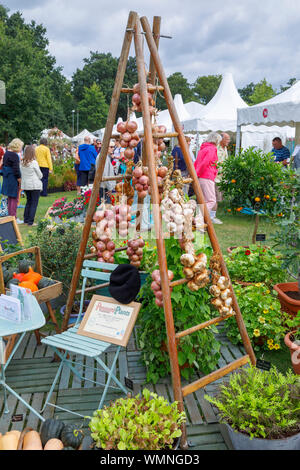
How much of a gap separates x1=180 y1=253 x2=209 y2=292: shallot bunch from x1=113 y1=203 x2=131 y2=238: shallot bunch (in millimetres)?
724

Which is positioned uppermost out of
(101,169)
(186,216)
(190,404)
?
(101,169)

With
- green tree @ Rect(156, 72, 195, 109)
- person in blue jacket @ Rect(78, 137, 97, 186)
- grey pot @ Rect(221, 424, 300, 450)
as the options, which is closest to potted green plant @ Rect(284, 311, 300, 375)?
grey pot @ Rect(221, 424, 300, 450)

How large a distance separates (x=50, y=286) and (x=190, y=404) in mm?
1525

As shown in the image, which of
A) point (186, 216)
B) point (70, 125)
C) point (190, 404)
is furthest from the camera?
point (70, 125)

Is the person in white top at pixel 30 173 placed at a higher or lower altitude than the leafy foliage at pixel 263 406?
higher

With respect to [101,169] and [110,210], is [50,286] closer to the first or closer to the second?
[110,210]

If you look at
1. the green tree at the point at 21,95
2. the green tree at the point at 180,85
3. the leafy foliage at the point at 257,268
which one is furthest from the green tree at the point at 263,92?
the leafy foliage at the point at 257,268

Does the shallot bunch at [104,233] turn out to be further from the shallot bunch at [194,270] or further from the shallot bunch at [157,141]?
the shallot bunch at [194,270]

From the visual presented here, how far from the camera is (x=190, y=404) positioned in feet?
9.59

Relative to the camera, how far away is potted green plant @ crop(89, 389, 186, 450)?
1998mm

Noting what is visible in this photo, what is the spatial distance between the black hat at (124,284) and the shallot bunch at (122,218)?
39 centimetres

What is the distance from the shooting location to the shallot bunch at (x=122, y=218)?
323cm

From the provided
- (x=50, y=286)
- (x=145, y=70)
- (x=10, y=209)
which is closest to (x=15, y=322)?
(x=50, y=286)

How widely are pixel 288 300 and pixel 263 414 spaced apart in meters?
1.60
